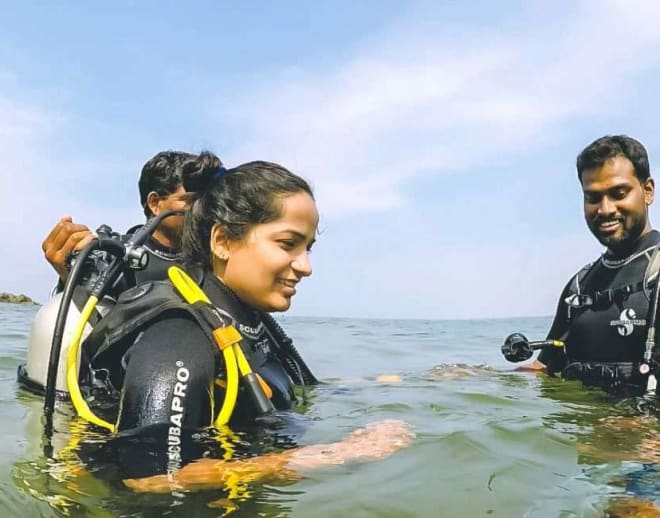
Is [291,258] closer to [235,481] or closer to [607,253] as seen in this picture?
[235,481]

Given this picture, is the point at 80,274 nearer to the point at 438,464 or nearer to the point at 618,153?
the point at 438,464

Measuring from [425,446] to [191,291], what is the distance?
1501 millimetres

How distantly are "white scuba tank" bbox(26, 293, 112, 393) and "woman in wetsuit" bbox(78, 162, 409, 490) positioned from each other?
0.68ft

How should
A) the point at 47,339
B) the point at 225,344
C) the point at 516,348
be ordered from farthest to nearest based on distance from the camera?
the point at 516,348, the point at 47,339, the point at 225,344

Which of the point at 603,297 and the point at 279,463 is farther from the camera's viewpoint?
the point at 603,297

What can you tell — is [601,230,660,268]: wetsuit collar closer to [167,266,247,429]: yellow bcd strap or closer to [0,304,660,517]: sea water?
[0,304,660,517]: sea water

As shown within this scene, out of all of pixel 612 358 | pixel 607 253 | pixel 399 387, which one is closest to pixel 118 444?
pixel 399 387

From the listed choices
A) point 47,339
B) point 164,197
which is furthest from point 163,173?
point 47,339

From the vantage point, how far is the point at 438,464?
3512 millimetres

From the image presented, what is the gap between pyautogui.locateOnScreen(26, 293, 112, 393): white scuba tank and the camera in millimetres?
4008

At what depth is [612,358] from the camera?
18.6 feet

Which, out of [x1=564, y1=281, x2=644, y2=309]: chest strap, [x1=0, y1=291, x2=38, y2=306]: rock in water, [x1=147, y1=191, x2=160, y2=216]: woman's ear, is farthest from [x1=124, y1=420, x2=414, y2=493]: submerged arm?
[x1=0, y1=291, x2=38, y2=306]: rock in water

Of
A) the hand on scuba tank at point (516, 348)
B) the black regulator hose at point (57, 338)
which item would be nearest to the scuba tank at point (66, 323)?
the black regulator hose at point (57, 338)

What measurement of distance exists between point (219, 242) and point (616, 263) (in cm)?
376
